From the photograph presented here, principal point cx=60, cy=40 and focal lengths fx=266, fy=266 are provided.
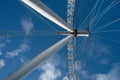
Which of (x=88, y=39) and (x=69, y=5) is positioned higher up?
(x=69, y=5)

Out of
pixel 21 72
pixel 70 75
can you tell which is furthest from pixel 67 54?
pixel 21 72

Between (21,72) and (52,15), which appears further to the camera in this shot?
(52,15)

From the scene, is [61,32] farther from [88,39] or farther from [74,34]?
[88,39]

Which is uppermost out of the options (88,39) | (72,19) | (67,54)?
(72,19)

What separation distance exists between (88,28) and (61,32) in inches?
143

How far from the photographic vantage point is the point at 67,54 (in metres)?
44.6

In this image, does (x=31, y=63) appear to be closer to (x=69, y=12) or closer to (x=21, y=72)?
(x=21, y=72)

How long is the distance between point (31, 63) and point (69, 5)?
83.8 ft

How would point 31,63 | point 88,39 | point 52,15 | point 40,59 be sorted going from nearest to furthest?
1. point 31,63
2. point 40,59
3. point 52,15
4. point 88,39

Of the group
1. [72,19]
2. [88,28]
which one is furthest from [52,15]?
[72,19]

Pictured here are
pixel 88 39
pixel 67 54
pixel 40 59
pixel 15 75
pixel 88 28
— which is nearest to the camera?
pixel 15 75

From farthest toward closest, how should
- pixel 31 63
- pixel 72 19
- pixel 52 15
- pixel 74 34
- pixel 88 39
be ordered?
1. pixel 72 19
2. pixel 88 39
3. pixel 74 34
4. pixel 52 15
5. pixel 31 63

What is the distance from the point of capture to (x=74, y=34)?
27625 mm

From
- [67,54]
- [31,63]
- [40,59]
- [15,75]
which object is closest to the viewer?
[15,75]
